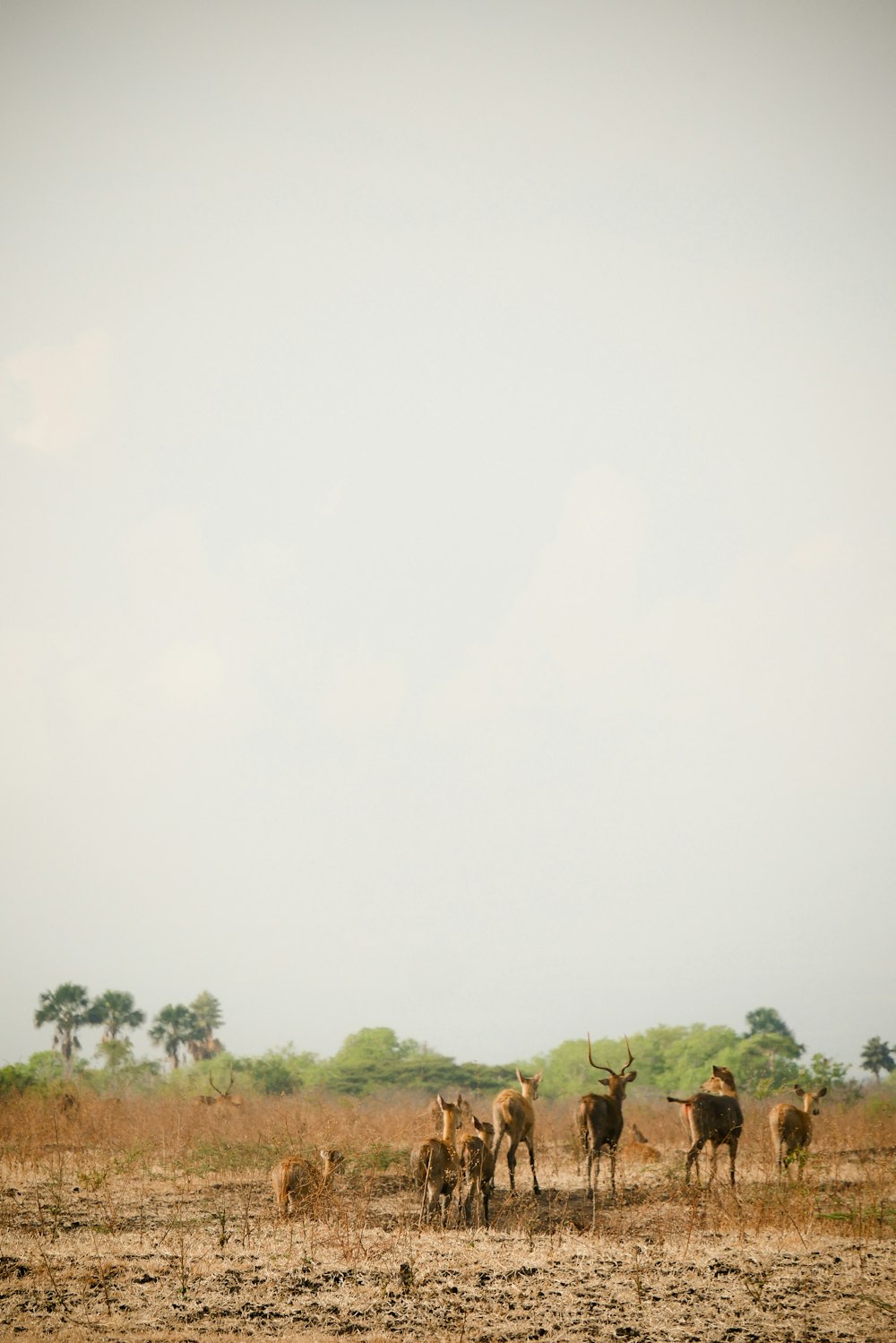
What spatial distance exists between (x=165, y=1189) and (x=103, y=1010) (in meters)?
56.6

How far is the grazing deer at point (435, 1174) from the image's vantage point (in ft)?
38.1

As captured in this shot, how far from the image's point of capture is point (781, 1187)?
532 inches

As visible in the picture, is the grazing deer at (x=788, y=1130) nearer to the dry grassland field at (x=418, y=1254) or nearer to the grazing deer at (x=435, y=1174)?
the dry grassland field at (x=418, y=1254)

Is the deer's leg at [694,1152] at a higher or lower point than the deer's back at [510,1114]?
lower

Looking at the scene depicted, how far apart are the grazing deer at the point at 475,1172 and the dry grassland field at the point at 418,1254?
0.47 meters

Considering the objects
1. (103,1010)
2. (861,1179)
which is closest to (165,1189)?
Result: (861,1179)

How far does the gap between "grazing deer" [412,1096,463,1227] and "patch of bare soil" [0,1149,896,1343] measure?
1.16ft

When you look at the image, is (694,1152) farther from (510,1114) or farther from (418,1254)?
(418,1254)

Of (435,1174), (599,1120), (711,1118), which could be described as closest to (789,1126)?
(711,1118)

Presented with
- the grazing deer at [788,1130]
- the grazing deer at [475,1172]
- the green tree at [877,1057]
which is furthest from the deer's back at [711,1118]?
the green tree at [877,1057]

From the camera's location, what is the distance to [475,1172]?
11992 mm

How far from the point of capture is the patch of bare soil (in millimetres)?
8180

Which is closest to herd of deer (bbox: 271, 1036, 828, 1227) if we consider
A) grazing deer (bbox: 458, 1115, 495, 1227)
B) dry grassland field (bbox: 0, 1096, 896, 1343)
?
grazing deer (bbox: 458, 1115, 495, 1227)

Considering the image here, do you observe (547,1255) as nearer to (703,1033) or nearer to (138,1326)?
(138,1326)
